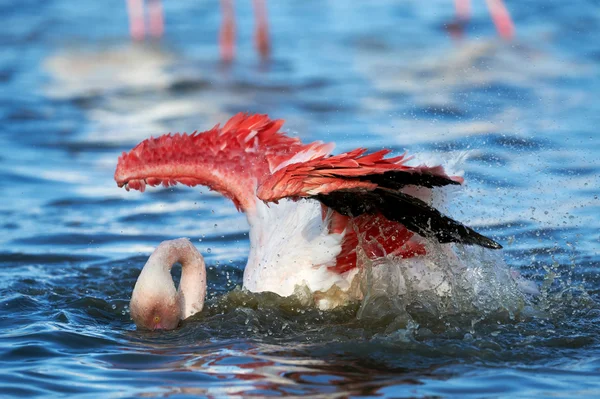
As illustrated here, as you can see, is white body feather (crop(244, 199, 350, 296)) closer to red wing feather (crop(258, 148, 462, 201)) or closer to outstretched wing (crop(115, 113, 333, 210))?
outstretched wing (crop(115, 113, 333, 210))

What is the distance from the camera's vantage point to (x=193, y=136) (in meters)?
6.36

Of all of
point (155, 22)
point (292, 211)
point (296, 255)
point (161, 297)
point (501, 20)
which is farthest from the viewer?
point (155, 22)

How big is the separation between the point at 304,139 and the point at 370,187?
18.9 ft

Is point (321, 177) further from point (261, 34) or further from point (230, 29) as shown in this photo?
point (261, 34)

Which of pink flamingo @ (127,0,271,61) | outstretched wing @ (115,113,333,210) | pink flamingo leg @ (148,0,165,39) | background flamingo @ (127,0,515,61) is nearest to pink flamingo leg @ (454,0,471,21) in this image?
background flamingo @ (127,0,515,61)

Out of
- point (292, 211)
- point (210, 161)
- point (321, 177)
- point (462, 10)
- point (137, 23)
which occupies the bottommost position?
point (292, 211)

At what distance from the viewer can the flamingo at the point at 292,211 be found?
522 cm

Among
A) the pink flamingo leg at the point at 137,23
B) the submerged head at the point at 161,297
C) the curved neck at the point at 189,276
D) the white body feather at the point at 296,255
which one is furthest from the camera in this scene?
the pink flamingo leg at the point at 137,23

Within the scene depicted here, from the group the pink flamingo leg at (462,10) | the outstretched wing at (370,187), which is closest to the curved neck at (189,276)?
the outstretched wing at (370,187)

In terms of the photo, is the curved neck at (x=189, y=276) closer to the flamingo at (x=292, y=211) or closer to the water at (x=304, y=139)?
the flamingo at (x=292, y=211)

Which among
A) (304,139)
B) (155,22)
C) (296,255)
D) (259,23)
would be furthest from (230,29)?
(296,255)

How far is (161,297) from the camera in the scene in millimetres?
5852

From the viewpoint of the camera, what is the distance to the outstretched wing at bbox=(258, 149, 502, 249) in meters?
5.10

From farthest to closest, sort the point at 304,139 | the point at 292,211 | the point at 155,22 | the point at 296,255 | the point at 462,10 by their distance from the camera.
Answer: the point at 155,22 → the point at 462,10 → the point at 304,139 → the point at 292,211 → the point at 296,255
